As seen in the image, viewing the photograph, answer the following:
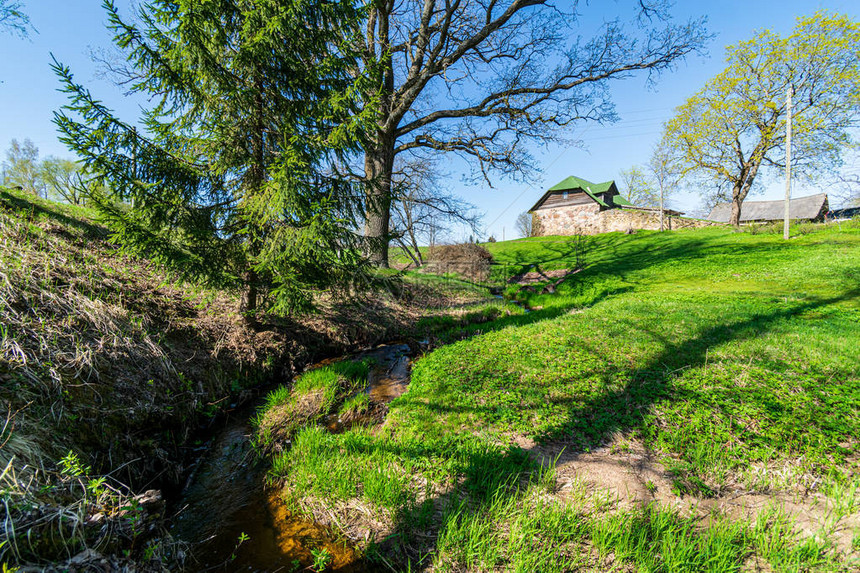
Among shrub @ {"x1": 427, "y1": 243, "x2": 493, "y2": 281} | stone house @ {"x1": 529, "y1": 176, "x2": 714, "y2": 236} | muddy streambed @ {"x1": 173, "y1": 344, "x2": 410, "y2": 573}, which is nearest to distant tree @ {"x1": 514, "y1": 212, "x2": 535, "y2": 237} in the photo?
stone house @ {"x1": 529, "y1": 176, "x2": 714, "y2": 236}

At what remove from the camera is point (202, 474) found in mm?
3498

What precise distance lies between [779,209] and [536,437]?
62.4 metres

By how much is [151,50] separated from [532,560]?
7500 millimetres

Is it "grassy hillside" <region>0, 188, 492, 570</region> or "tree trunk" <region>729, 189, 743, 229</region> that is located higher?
"tree trunk" <region>729, 189, 743, 229</region>

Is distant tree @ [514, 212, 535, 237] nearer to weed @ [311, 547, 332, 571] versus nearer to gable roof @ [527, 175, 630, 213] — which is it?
gable roof @ [527, 175, 630, 213]

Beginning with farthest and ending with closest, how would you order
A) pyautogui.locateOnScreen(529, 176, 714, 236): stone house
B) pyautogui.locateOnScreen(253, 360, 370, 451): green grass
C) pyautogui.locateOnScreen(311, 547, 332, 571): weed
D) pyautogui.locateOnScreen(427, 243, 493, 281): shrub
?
pyautogui.locateOnScreen(529, 176, 714, 236): stone house
pyautogui.locateOnScreen(427, 243, 493, 281): shrub
pyautogui.locateOnScreen(253, 360, 370, 451): green grass
pyautogui.locateOnScreen(311, 547, 332, 571): weed

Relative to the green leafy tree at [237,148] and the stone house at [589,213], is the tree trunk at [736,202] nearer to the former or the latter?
the stone house at [589,213]

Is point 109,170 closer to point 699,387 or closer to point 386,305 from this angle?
point 386,305

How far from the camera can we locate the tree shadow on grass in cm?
253

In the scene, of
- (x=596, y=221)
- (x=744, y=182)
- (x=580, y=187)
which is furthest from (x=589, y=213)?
(x=744, y=182)

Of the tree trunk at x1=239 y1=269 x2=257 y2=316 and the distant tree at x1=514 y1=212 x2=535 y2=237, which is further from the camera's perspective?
the distant tree at x1=514 y1=212 x2=535 y2=237

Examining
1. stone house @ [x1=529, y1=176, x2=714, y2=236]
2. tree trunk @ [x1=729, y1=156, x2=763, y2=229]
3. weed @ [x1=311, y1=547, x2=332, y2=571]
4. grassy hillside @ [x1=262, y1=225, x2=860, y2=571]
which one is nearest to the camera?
grassy hillside @ [x1=262, y1=225, x2=860, y2=571]

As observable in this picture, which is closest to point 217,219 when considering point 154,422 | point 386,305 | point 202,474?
point 154,422

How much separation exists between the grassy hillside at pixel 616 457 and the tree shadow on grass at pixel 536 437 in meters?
0.02
